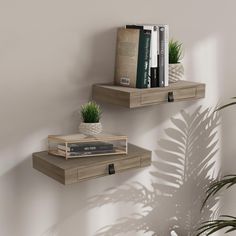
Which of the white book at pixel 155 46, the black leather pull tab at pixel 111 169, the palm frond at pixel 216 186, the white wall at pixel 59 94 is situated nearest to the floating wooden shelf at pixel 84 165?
the black leather pull tab at pixel 111 169

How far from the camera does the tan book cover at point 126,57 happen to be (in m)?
1.62

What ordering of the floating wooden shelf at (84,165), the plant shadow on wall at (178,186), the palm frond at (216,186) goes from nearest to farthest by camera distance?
the floating wooden shelf at (84,165), the plant shadow on wall at (178,186), the palm frond at (216,186)

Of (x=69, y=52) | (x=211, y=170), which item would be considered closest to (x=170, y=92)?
(x=69, y=52)

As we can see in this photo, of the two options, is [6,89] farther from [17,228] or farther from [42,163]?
[17,228]

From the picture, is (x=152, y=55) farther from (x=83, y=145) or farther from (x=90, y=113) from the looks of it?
(x=83, y=145)

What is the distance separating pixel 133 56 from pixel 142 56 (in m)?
0.04

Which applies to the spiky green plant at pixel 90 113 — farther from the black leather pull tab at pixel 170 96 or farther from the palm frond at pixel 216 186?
the palm frond at pixel 216 186

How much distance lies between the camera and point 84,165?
1.49 m

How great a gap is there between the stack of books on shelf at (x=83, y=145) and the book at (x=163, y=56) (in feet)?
0.89

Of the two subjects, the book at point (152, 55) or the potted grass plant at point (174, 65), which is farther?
the potted grass plant at point (174, 65)

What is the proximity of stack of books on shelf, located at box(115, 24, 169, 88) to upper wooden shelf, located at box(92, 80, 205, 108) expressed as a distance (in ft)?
0.11

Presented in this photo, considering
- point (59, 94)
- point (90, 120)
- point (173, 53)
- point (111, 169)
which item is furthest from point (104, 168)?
point (173, 53)

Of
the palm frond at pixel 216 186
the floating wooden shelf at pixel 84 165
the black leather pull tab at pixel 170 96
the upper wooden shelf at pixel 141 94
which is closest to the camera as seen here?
the floating wooden shelf at pixel 84 165

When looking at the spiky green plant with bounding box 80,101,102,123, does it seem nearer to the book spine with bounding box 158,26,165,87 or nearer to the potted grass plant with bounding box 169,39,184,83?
the book spine with bounding box 158,26,165,87
